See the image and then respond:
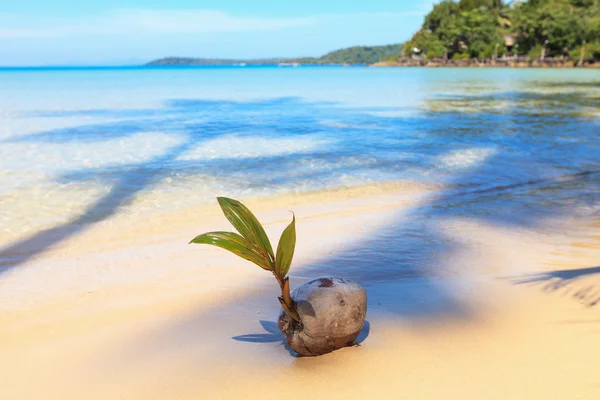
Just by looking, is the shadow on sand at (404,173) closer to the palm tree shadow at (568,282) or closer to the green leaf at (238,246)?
the palm tree shadow at (568,282)

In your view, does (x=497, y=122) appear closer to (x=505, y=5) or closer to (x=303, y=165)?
(x=303, y=165)

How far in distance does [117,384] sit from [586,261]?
3.83 meters

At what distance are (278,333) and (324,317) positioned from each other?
0.60 metres

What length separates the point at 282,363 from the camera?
279 centimetres

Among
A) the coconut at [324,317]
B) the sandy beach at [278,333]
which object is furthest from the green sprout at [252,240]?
the sandy beach at [278,333]

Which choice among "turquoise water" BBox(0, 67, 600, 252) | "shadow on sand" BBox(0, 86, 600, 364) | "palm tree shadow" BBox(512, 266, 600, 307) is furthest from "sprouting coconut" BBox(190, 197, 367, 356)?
"turquoise water" BBox(0, 67, 600, 252)

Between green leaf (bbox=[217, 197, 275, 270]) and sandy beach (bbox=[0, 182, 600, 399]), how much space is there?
2.33 feet

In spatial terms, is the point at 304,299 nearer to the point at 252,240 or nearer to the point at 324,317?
the point at 324,317

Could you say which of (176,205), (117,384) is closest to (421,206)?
(176,205)

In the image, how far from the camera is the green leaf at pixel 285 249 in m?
2.48

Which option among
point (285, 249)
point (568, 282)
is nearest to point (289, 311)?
point (285, 249)

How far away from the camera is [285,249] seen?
8.18 feet

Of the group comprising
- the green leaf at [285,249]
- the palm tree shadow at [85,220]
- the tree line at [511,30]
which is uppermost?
the tree line at [511,30]

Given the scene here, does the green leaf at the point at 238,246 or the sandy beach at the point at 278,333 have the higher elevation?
the green leaf at the point at 238,246
